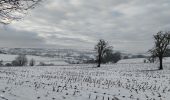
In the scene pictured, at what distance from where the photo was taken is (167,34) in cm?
5478

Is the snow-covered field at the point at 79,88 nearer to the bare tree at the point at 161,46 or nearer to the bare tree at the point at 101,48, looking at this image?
the bare tree at the point at 161,46

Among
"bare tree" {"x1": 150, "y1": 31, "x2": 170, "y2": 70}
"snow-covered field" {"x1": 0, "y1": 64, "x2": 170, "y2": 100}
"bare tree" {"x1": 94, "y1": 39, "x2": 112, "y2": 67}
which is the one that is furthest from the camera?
"bare tree" {"x1": 94, "y1": 39, "x2": 112, "y2": 67}

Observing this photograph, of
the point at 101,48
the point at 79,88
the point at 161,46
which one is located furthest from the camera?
the point at 101,48

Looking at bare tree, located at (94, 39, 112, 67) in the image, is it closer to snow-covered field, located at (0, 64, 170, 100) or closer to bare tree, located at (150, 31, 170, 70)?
bare tree, located at (150, 31, 170, 70)

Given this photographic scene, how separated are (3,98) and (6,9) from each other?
5268mm

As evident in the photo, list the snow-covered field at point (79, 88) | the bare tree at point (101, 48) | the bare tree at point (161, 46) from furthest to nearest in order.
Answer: the bare tree at point (101, 48) < the bare tree at point (161, 46) < the snow-covered field at point (79, 88)

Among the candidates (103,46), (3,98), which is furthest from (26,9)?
(103,46)

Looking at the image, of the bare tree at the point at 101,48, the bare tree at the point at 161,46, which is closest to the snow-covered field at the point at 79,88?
the bare tree at the point at 161,46

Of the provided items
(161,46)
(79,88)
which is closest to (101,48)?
(161,46)

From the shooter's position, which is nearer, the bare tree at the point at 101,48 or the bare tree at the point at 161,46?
the bare tree at the point at 161,46

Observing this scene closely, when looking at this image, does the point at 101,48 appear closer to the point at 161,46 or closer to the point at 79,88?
the point at 161,46

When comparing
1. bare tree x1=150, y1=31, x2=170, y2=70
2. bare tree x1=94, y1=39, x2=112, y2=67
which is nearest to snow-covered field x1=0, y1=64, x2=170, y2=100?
bare tree x1=150, y1=31, x2=170, y2=70

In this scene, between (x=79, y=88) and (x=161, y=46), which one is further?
(x=161, y=46)

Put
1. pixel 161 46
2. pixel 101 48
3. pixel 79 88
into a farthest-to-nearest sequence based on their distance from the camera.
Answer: pixel 101 48 → pixel 161 46 → pixel 79 88
